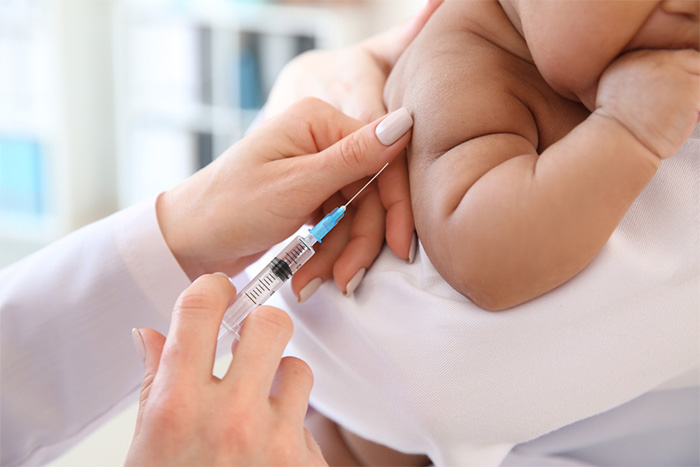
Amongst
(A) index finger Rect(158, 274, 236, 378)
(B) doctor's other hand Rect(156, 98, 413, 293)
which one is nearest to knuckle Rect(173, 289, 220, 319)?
(A) index finger Rect(158, 274, 236, 378)

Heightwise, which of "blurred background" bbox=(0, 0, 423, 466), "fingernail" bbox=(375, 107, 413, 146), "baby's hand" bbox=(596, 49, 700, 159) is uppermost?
"baby's hand" bbox=(596, 49, 700, 159)

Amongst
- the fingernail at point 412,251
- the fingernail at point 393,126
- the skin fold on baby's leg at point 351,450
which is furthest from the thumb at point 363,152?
the skin fold on baby's leg at point 351,450

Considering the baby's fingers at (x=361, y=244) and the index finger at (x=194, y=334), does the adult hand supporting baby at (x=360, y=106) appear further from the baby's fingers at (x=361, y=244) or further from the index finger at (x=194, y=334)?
the index finger at (x=194, y=334)

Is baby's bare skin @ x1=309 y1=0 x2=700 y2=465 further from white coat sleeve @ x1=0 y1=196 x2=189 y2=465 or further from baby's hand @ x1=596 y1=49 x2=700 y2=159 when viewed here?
white coat sleeve @ x1=0 y1=196 x2=189 y2=465

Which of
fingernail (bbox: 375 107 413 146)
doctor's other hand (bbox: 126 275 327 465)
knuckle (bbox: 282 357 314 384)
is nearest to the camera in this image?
doctor's other hand (bbox: 126 275 327 465)

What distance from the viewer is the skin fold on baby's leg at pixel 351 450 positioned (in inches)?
38.5

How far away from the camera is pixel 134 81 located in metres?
3.40

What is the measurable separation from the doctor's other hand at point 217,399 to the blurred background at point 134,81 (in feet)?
8.89

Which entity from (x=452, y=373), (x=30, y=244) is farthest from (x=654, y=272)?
(x=30, y=244)

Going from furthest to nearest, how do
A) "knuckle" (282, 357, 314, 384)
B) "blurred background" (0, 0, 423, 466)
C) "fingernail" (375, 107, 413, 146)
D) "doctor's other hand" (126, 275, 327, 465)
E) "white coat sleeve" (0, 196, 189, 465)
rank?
"blurred background" (0, 0, 423, 466)
"white coat sleeve" (0, 196, 189, 465)
"fingernail" (375, 107, 413, 146)
"knuckle" (282, 357, 314, 384)
"doctor's other hand" (126, 275, 327, 465)

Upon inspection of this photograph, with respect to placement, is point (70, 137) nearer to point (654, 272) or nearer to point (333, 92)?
point (333, 92)

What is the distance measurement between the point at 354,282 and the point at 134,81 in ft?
9.89

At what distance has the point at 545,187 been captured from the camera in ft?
1.92

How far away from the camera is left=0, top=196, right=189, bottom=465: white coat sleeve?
2.96 feet
